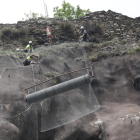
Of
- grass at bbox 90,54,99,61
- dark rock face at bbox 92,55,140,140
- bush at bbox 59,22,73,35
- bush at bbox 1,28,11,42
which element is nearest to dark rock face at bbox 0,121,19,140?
dark rock face at bbox 92,55,140,140

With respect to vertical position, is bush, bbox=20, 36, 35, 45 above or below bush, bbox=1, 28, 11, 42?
below

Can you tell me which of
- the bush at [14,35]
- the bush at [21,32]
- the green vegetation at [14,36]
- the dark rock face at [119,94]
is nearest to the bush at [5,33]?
the green vegetation at [14,36]

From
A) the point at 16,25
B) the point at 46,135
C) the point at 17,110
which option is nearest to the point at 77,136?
the point at 46,135

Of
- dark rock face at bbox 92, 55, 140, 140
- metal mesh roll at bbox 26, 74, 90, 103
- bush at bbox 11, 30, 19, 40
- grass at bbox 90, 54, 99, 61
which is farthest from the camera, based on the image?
bush at bbox 11, 30, 19, 40

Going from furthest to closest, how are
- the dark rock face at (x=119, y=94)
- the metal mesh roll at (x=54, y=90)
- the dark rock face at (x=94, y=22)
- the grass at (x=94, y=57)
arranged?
the dark rock face at (x=94, y=22) < the grass at (x=94, y=57) < the dark rock face at (x=119, y=94) < the metal mesh roll at (x=54, y=90)

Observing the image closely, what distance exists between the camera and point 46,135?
7.59 m

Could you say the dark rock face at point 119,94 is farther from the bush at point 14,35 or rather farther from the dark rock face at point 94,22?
the bush at point 14,35

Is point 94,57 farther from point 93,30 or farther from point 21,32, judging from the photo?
point 21,32

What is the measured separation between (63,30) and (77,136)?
402 inches

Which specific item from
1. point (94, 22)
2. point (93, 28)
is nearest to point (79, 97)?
point (93, 28)

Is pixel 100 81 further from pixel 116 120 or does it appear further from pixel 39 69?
pixel 39 69

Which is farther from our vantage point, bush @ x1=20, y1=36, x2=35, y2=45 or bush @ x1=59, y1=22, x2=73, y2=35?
bush @ x1=59, y1=22, x2=73, y2=35

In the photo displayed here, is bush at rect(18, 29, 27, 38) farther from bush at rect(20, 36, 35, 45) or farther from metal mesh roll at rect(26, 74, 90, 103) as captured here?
metal mesh roll at rect(26, 74, 90, 103)

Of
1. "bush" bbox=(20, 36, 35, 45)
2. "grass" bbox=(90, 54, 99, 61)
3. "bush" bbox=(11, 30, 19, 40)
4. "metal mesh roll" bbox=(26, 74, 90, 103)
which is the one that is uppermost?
"bush" bbox=(11, 30, 19, 40)
